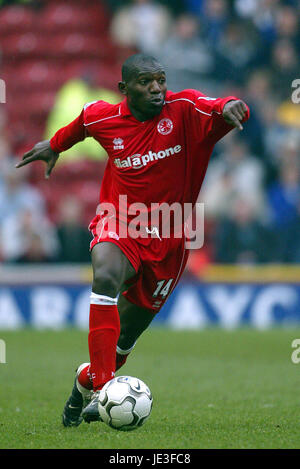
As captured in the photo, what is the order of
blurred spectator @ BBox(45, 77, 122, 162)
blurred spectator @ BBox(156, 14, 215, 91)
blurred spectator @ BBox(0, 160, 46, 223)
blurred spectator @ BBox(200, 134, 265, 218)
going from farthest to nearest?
blurred spectator @ BBox(156, 14, 215, 91) → blurred spectator @ BBox(45, 77, 122, 162) → blurred spectator @ BBox(0, 160, 46, 223) → blurred spectator @ BBox(200, 134, 265, 218)

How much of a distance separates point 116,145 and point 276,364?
4.17 m

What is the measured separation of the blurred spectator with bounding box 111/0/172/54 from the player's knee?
10667 millimetres

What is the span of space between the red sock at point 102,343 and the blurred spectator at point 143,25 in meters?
10.7

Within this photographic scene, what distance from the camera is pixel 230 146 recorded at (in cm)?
1373

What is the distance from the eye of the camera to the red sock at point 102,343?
535cm

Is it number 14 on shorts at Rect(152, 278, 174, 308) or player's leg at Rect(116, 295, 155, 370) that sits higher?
number 14 on shorts at Rect(152, 278, 174, 308)

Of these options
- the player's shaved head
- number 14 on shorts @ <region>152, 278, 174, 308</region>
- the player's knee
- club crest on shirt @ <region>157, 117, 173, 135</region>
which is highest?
the player's shaved head

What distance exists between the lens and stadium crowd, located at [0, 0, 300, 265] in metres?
13.1

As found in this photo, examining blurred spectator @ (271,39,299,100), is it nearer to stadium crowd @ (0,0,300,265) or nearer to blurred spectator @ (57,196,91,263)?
stadium crowd @ (0,0,300,265)

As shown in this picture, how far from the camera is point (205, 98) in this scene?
5641mm

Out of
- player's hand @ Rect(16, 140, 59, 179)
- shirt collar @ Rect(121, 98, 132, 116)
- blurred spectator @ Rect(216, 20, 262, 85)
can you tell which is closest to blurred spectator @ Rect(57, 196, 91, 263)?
blurred spectator @ Rect(216, 20, 262, 85)

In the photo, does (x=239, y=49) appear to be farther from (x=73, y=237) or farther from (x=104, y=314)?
(x=104, y=314)

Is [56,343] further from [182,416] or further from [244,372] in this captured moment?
[182,416]

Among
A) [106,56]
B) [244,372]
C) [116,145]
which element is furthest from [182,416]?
[106,56]
